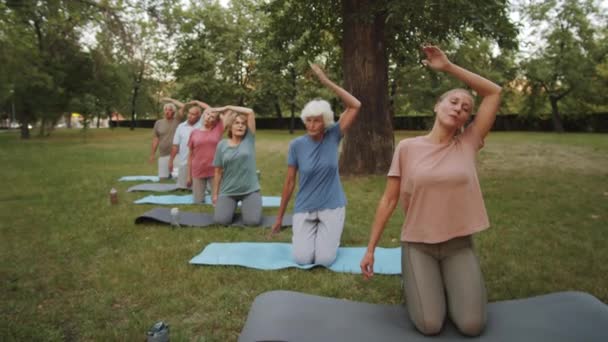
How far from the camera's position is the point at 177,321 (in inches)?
149

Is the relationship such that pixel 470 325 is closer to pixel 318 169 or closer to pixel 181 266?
pixel 318 169

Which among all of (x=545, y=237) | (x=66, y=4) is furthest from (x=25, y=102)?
(x=545, y=237)

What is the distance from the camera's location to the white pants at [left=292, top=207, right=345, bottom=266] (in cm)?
511

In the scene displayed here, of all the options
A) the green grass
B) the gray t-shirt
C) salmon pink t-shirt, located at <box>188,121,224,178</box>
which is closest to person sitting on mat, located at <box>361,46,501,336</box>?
the green grass

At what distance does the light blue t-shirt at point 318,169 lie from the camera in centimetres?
518

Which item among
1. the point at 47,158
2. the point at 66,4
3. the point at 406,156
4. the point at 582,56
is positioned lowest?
the point at 47,158

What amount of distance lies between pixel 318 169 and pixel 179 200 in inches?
204

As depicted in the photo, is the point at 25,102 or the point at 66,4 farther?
the point at 25,102

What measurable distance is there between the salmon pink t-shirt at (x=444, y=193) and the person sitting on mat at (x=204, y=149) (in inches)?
227

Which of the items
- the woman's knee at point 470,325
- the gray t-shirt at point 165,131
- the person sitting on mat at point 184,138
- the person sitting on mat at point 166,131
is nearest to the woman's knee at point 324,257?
the woman's knee at point 470,325

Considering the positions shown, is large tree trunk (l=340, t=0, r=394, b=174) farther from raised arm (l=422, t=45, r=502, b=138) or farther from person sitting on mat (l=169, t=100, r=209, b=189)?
raised arm (l=422, t=45, r=502, b=138)

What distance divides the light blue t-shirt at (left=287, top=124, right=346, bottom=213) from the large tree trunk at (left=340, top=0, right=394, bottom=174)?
612 cm

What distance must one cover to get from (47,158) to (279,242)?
16311 mm

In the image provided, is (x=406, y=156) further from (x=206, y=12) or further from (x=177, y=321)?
A: (x=206, y=12)
